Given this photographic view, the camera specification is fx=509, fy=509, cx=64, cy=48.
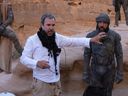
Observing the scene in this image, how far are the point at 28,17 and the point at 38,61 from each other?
15.8 m

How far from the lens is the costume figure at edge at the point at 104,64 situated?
6.57 m

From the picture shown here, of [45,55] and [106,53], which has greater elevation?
[45,55]

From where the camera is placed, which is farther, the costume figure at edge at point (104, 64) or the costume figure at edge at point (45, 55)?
the costume figure at edge at point (104, 64)

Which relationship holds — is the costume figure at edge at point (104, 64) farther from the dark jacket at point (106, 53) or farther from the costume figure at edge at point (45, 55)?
the costume figure at edge at point (45, 55)

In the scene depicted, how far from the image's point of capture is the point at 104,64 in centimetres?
667

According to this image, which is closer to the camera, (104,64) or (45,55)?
(45,55)

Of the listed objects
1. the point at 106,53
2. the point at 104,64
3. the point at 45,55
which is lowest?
the point at 104,64

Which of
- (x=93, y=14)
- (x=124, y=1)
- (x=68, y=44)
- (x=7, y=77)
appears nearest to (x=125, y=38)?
(x=124, y=1)

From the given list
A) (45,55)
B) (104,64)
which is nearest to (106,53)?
(104,64)

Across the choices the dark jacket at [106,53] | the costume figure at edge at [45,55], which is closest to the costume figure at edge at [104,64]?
the dark jacket at [106,53]

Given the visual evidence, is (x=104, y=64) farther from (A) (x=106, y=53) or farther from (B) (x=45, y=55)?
(B) (x=45, y=55)

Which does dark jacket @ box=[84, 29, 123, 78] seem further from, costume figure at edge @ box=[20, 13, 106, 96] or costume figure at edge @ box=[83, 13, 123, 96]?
costume figure at edge @ box=[20, 13, 106, 96]

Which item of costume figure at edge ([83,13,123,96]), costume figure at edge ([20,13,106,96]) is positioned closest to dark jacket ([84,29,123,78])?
costume figure at edge ([83,13,123,96])

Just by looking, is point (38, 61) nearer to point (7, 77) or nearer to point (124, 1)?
point (7, 77)
